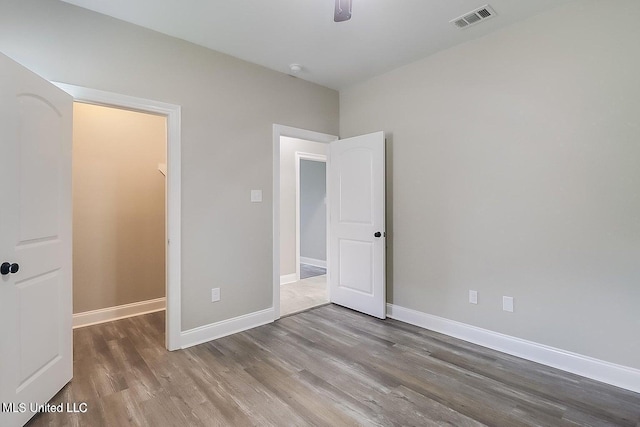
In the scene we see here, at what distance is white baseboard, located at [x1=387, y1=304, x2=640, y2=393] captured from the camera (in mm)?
2117

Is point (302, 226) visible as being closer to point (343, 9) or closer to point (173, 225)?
point (173, 225)

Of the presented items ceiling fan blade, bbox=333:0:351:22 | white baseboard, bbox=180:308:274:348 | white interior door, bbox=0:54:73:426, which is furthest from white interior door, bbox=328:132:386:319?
white interior door, bbox=0:54:73:426

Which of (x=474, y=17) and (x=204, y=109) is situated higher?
(x=474, y=17)

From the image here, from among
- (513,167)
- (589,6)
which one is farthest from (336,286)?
(589,6)

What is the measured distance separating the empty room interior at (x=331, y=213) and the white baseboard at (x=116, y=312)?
0.02 metres

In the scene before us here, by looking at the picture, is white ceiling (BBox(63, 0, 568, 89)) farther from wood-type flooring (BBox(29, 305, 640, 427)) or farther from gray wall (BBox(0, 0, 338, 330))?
wood-type flooring (BBox(29, 305, 640, 427))

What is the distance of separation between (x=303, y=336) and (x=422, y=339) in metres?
1.12

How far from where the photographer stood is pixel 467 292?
2.88 metres

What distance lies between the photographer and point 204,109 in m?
2.88

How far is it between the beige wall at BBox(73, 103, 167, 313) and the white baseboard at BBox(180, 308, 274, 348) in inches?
47.5

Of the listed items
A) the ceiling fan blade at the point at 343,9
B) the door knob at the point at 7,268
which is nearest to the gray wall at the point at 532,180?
the ceiling fan blade at the point at 343,9

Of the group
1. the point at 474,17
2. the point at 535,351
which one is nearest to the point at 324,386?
the point at 535,351

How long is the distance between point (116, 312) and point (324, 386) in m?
2.57

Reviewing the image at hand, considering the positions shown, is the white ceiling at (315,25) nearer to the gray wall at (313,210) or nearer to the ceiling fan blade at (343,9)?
the ceiling fan blade at (343,9)
